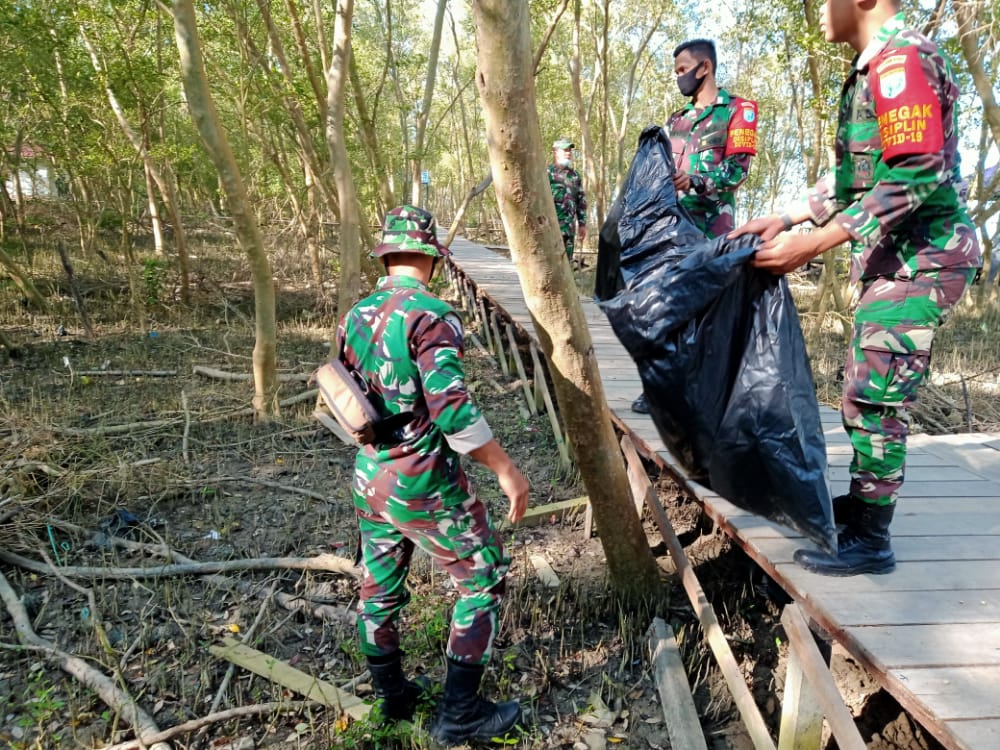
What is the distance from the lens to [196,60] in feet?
12.1

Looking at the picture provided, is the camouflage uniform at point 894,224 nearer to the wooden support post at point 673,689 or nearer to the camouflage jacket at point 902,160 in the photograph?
the camouflage jacket at point 902,160

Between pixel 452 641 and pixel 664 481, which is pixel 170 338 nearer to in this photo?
pixel 664 481

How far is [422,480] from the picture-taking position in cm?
180

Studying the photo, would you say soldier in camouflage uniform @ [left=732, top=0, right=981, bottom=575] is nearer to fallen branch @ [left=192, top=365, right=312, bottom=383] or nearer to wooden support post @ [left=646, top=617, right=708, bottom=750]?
wooden support post @ [left=646, top=617, right=708, bottom=750]

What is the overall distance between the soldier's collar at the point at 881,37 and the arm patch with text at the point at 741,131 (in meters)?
1.19

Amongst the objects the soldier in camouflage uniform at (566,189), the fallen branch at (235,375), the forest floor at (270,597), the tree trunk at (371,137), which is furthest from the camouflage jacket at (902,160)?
the tree trunk at (371,137)

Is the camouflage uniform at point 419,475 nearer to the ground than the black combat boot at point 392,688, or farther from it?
farther from it

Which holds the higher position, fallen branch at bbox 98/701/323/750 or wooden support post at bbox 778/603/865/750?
wooden support post at bbox 778/603/865/750

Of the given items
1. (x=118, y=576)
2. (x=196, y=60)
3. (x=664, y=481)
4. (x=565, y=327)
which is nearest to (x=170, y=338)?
(x=196, y=60)

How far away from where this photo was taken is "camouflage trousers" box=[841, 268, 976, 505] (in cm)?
175

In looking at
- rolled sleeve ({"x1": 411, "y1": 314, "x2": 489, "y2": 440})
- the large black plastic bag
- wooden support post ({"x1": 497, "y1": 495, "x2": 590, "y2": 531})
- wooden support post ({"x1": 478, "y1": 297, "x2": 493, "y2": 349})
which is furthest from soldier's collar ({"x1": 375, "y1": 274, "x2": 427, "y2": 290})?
wooden support post ({"x1": 478, "y1": 297, "x2": 493, "y2": 349})

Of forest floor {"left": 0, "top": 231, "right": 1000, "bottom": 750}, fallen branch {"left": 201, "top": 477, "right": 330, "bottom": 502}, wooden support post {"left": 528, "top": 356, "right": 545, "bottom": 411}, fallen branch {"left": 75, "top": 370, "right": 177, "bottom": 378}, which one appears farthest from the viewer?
fallen branch {"left": 75, "top": 370, "right": 177, "bottom": 378}

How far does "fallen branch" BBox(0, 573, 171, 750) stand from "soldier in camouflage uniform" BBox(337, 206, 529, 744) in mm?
750

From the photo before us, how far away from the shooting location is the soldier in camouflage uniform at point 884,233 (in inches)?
63.1
